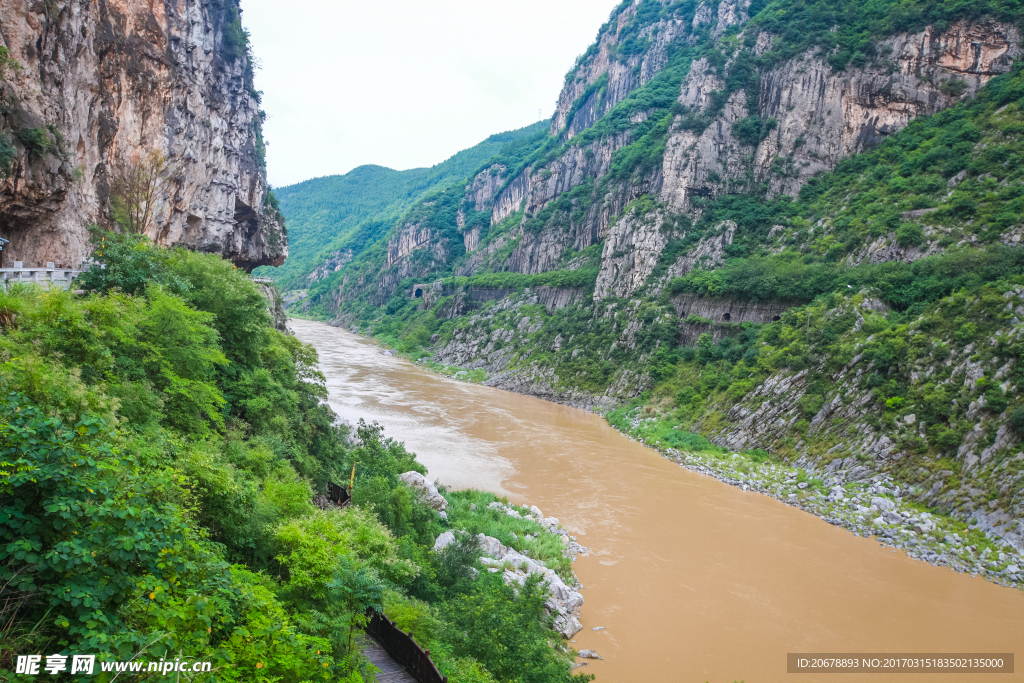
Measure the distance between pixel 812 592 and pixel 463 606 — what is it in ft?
41.5

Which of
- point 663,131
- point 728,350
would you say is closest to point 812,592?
point 728,350

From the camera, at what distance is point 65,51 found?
62.2ft

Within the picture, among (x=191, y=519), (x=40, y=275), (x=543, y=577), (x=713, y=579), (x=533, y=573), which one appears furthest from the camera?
(x=713, y=579)

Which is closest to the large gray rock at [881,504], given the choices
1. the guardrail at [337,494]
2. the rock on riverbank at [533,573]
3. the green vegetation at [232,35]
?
the rock on riverbank at [533,573]

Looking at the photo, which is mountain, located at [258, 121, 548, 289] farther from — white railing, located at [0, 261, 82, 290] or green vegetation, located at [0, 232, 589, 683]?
green vegetation, located at [0, 232, 589, 683]

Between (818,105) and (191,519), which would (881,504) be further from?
(818,105)

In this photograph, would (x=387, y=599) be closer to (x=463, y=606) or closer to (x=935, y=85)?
(x=463, y=606)

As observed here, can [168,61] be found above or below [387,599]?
above

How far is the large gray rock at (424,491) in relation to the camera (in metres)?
20.5

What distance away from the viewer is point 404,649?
977 cm

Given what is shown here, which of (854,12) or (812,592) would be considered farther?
(854,12)

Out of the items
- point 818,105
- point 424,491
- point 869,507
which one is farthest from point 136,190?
point 818,105

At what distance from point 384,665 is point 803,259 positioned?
4423 cm

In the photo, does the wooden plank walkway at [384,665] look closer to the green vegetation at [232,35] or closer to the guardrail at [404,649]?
the guardrail at [404,649]
